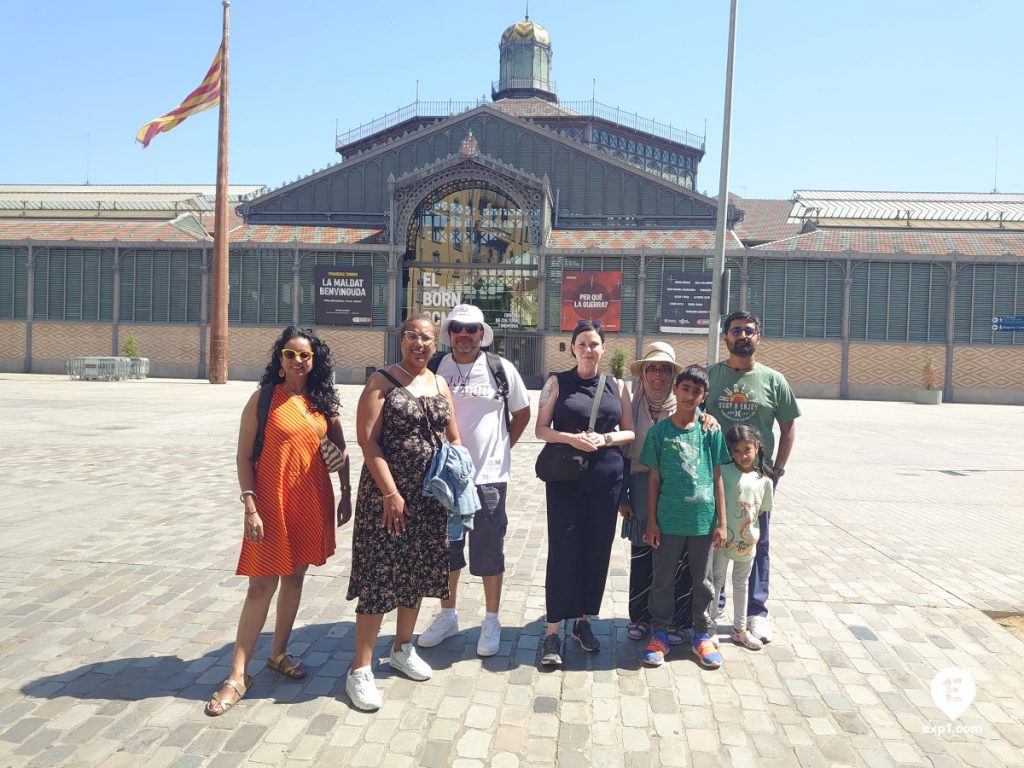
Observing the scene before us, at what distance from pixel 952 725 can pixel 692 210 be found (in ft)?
108

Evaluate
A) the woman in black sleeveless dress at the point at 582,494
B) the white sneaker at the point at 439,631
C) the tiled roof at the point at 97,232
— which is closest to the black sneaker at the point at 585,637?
the woman in black sleeveless dress at the point at 582,494

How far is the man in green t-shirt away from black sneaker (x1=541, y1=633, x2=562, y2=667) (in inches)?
48.7

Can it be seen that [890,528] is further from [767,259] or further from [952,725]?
[767,259]

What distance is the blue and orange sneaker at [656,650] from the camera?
408cm

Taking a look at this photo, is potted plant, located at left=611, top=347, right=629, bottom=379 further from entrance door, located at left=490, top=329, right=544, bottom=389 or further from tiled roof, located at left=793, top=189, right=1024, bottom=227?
tiled roof, located at left=793, top=189, right=1024, bottom=227

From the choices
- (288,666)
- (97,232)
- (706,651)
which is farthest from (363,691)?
(97,232)

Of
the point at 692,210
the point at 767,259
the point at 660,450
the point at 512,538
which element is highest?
the point at 692,210

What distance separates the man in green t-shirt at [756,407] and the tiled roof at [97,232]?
3330 centimetres

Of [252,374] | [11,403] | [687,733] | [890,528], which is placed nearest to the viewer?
[687,733]

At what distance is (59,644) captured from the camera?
4129 millimetres

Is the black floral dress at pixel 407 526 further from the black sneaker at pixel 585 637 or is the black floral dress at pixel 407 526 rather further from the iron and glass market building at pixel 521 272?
the iron and glass market building at pixel 521 272

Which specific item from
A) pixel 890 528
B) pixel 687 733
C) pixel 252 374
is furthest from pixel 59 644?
pixel 252 374

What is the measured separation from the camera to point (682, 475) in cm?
413

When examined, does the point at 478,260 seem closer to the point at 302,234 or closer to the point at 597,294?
the point at 597,294
